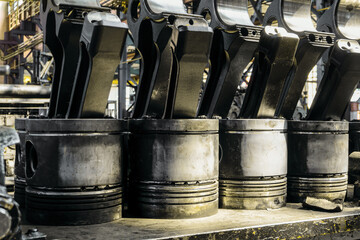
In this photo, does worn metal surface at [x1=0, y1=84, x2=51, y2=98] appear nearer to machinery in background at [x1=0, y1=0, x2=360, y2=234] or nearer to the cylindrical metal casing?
the cylindrical metal casing

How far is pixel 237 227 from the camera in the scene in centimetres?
237

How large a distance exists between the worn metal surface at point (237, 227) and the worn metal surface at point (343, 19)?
1.43 metres

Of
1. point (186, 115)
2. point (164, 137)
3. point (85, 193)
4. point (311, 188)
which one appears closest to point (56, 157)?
point (85, 193)

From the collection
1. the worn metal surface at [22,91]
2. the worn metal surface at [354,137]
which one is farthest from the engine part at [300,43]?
the worn metal surface at [22,91]

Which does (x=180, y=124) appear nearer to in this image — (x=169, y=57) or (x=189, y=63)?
(x=189, y=63)

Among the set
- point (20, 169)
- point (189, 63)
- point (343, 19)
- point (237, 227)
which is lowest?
point (237, 227)

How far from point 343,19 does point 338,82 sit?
67cm

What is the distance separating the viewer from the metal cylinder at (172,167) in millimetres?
2529

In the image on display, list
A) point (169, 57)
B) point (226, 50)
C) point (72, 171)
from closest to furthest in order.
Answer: point (72, 171) < point (169, 57) < point (226, 50)

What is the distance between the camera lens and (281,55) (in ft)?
9.52

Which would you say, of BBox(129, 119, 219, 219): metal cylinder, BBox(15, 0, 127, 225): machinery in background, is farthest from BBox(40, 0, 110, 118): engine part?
BBox(129, 119, 219, 219): metal cylinder

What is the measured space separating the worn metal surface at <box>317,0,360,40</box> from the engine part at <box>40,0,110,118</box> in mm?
1911

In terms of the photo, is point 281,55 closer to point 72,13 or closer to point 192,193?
point 192,193

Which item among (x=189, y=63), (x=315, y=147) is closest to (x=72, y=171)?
(x=189, y=63)
